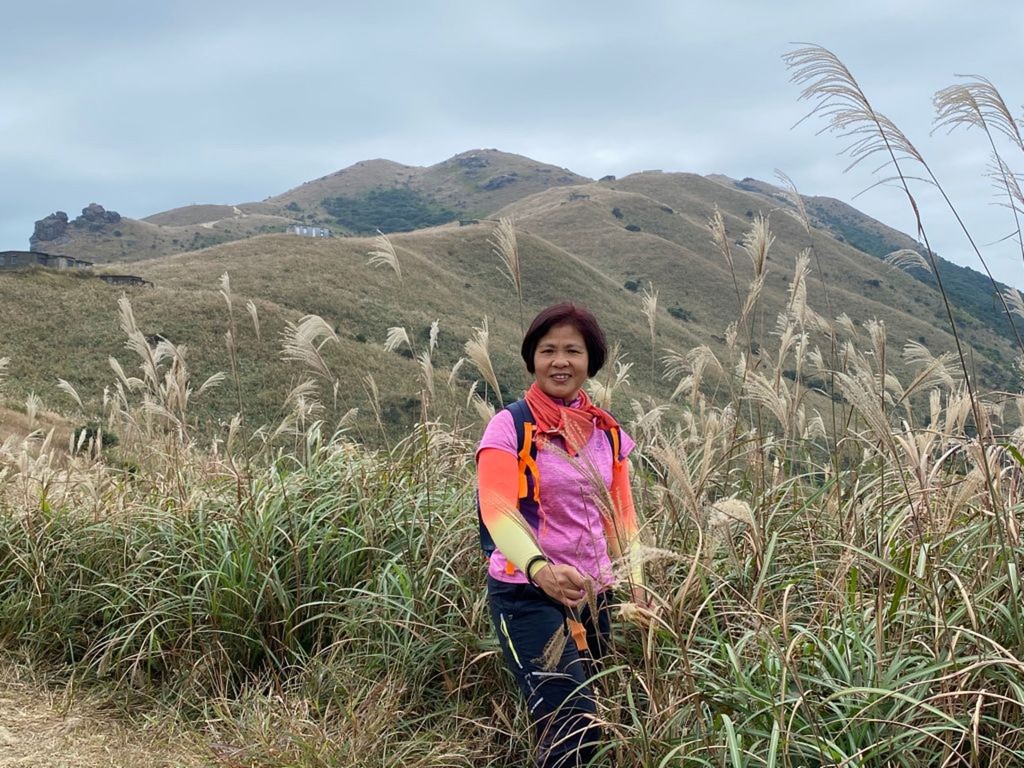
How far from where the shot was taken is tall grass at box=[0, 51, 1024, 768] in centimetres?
214

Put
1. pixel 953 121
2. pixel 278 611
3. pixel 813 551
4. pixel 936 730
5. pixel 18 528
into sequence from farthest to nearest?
pixel 18 528, pixel 278 611, pixel 813 551, pixel 953 121, pixel 936 730

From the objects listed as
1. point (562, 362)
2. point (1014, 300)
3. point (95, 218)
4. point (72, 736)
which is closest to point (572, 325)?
point (562, 362)

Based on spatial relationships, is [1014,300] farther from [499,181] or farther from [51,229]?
[499,181]

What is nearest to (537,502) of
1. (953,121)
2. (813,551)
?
(813,551)

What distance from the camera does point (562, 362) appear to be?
2803 mm

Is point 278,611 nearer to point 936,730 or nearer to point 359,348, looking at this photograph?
point 936,730

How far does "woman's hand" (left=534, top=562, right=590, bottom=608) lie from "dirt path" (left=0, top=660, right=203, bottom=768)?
1.54 m

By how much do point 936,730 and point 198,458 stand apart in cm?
451

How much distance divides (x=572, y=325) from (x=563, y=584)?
37.7 inches

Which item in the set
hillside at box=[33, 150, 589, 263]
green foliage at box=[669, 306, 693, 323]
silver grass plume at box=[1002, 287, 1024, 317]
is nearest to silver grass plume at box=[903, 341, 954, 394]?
silver grass plume at box=[1002, 287, 1024, 317]

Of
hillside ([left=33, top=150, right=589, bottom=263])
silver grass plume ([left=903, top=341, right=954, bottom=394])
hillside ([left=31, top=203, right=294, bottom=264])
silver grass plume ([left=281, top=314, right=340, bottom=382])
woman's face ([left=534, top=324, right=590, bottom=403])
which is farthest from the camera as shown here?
hillside ([left=33, top=150, right=589, bottom=263])

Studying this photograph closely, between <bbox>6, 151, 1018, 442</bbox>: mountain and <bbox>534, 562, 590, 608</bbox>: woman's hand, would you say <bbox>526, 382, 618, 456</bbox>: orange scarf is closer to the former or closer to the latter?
<bbox>534, 562, 590, 608</bbox>: woman's hand

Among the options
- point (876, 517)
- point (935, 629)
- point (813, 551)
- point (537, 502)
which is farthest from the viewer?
point (876, 517)

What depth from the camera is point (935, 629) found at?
2.26m
